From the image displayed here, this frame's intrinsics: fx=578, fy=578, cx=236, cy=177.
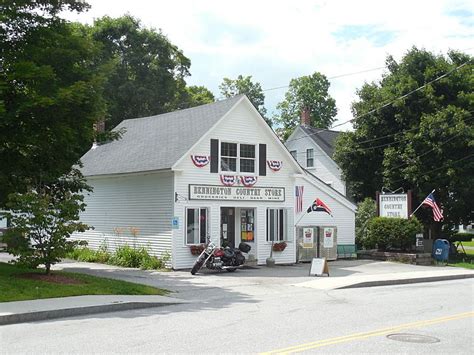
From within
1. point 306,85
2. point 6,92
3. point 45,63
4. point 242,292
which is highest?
point 306,85

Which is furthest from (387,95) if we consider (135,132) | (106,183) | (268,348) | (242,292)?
(268,348)

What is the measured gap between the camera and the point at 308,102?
7294 cm

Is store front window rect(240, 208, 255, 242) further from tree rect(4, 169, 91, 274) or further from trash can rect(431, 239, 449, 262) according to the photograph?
trash can rect(431, 239, 449, 262)

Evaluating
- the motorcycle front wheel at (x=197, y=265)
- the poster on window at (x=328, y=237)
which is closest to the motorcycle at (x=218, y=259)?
the motorcycle front wheel at (x=197, y=265)

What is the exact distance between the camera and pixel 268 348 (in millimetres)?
8484

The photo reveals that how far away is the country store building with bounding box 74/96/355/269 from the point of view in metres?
23.1

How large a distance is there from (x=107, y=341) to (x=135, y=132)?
21536mm

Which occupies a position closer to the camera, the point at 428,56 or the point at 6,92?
the point at 6,92

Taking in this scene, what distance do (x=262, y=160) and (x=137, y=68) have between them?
2771 cm

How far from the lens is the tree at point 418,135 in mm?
31141

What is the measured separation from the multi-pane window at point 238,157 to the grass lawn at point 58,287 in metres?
9.22

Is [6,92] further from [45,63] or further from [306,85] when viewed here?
[306,85]

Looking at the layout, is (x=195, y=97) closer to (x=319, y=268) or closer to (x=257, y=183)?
(x=257, y=183)


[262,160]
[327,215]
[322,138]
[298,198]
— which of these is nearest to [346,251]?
[327,215]
